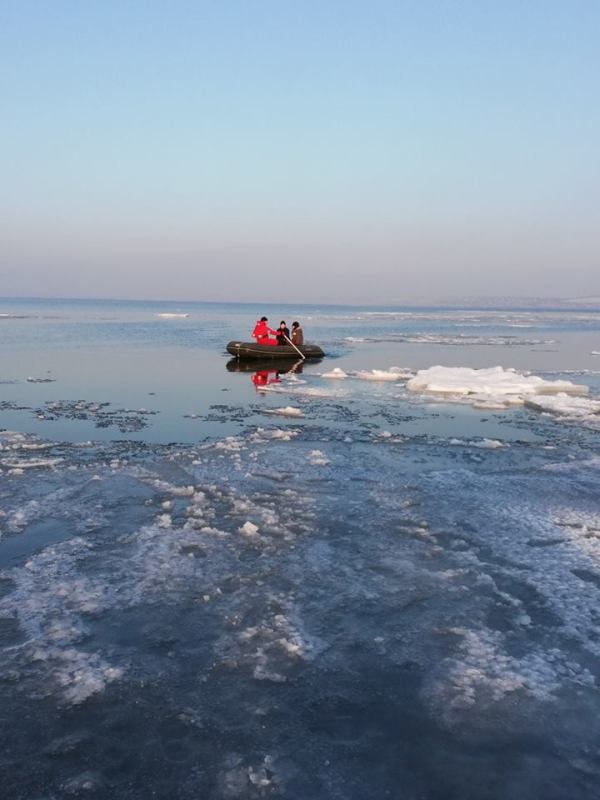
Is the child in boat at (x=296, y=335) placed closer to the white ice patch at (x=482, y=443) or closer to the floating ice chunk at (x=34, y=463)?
the white ice patch at (x=482, y=443)

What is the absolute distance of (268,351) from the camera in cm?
2450

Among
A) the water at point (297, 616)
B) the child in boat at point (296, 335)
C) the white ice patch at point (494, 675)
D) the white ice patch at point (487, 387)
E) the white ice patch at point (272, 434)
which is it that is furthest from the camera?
the child in boat at point (296, 335)

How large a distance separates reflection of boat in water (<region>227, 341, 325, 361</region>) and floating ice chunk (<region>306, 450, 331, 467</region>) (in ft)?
45.1

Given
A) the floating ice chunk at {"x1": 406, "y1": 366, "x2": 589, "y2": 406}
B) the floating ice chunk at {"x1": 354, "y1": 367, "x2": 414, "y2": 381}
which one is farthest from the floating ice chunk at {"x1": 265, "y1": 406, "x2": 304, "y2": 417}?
the floating ice chunk at {"x1": 354, "y1": 367, "x2": 414, "y2": 381}

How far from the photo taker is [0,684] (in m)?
4.21

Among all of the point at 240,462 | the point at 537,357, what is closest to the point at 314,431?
the point at 240,462

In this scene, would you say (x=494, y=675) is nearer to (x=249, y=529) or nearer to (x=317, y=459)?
(x=249, y=529)

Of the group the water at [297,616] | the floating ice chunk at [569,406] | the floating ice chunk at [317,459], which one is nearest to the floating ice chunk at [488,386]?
the floating ice chunk at [569,406]

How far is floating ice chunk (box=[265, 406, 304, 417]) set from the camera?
14.2 m

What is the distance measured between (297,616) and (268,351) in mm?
19668

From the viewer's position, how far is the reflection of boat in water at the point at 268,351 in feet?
78.7

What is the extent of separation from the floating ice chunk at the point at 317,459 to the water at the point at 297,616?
59 mm

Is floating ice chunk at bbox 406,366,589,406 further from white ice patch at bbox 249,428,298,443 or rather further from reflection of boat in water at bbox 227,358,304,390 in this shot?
white ice patch at bbox 249,428,298,443

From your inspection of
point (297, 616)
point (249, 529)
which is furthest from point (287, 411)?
point (297, 616)
